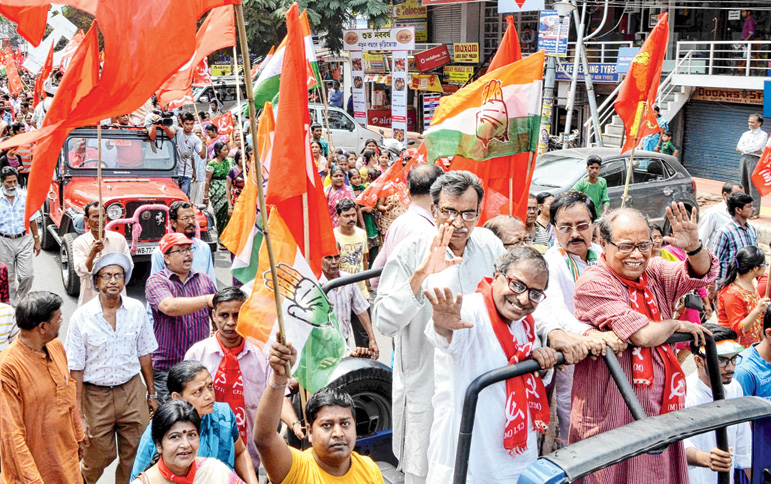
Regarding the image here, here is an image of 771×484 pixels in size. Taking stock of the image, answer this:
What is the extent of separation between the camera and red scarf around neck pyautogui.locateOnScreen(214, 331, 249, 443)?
4574 millimetres

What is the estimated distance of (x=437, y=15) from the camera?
30.8 meters

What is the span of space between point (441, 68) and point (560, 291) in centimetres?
2640

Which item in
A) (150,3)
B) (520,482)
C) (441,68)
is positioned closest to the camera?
(520,482)

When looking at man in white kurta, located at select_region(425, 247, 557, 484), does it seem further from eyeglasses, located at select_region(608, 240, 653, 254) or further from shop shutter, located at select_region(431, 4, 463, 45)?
shop shutter, located at select_region(431, 4, 463, 45)

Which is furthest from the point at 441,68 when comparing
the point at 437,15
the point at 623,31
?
the point at 623,31

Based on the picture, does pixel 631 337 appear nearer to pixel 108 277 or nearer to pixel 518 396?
pixel 518 396

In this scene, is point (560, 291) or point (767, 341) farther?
point (767, 341)

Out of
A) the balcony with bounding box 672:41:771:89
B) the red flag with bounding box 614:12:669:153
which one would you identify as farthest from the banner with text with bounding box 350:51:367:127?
the red flag with bounding box 614:12:669:153

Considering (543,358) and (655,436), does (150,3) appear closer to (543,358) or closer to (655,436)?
(543,358)

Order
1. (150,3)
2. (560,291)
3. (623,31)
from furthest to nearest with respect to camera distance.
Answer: (623,31) → (560,291) → (150,3)

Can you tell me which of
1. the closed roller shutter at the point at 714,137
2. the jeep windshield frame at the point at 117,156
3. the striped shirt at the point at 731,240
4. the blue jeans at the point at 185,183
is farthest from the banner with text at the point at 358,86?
the striped shirt at the point at 731,240

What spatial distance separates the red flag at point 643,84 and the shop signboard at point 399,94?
30.3ft

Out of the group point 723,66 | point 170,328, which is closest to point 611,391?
point 170,328

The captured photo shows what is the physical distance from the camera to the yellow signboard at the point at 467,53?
2778 centimetres
